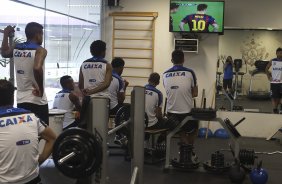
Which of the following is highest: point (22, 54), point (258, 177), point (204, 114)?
point (22, 54)

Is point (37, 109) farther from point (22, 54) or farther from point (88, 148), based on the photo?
point (88, 148)

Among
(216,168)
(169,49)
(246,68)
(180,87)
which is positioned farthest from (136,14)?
(216,168)

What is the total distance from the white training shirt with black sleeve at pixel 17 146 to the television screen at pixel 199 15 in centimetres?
481

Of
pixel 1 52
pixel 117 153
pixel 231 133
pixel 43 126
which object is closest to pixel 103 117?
pixel 43 126

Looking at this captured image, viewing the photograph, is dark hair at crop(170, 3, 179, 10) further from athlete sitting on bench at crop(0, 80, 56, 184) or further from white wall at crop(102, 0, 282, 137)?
athlete sitting on bench at crop(0, 80, 56, 184)

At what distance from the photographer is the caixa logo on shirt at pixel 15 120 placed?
193 centimetres

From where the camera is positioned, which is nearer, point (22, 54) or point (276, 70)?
point (22, 54)

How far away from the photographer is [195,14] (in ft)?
21.0

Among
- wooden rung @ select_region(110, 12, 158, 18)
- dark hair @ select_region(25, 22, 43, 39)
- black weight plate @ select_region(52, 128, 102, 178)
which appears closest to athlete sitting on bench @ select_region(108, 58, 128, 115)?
dark hair @ select_region(25, 22, 43, 39)

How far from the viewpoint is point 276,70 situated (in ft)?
21.6

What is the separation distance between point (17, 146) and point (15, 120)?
137 mm

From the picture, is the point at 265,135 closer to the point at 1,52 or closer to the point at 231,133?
the point at 231,133

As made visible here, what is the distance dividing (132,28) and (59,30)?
1907 millimetres

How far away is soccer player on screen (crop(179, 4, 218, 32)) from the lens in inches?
251
